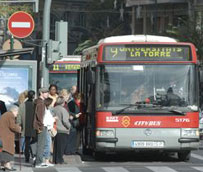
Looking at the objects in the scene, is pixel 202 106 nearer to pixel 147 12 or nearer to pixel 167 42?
pixel 167 42

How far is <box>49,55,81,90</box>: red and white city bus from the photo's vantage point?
1532 inches

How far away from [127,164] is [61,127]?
175cm

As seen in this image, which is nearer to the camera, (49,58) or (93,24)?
(49,58)

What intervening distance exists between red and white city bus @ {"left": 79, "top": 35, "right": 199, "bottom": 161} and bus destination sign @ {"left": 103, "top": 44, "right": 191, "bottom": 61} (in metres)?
0.03

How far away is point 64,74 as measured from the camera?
39094mm

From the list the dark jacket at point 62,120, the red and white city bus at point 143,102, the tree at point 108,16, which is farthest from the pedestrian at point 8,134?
the tree at point 108,16

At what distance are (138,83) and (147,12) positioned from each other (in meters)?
54.8

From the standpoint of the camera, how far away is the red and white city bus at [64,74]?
38.9 metres

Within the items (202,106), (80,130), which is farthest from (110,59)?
(202,106)

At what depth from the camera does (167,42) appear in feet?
70.9

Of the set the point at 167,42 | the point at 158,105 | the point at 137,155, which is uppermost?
the point at 167,42

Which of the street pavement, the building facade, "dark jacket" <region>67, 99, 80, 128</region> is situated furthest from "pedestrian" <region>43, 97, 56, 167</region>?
the building facade

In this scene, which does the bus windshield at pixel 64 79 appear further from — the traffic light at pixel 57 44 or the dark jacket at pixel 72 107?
the dark jacket at pixel 72 107

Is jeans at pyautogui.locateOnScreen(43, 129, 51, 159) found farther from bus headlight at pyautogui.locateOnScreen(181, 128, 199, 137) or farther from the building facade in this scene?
the building facade
